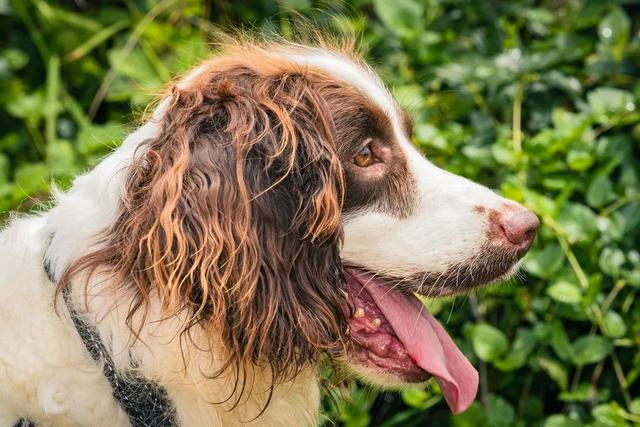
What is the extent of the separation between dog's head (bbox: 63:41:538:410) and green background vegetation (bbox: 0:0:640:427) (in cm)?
75

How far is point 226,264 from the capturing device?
7.50 feet

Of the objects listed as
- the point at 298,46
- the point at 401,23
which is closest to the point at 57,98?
the point at 401,23

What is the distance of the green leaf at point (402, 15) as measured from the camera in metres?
3.95

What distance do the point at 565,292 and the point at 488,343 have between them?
0.31m

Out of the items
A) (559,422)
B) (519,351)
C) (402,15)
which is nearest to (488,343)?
(519,351)

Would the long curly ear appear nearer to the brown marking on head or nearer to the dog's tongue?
the brown marking on head

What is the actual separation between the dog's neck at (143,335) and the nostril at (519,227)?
599mm

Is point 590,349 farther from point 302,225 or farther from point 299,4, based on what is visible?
point 299,4

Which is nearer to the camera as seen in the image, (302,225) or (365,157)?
(302,225)

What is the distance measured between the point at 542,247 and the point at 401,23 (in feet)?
3.42

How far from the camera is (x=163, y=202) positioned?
7.40 feet

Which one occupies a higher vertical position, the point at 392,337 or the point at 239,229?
the point at 239,229

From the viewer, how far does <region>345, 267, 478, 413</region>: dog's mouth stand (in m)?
2.56

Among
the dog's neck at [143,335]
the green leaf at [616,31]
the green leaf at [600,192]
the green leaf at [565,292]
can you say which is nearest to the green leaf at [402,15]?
the green leaf at [616,31]
